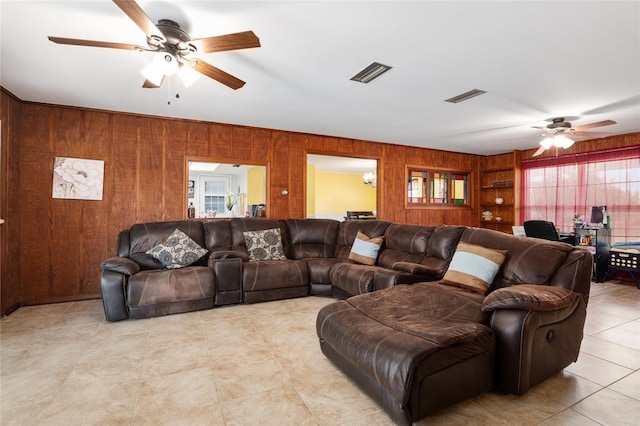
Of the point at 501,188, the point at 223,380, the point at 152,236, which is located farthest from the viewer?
the point at 501,188

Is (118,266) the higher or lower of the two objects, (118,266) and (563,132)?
the lower

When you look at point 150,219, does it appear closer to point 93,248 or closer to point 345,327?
point 93,248

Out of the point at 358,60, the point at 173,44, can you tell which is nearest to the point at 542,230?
the point at 358,60

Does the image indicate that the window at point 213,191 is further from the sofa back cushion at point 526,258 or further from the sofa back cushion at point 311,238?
the sofa back cushion at point 526,258

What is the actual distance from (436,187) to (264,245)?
4397 mm

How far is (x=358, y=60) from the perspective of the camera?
271 cm

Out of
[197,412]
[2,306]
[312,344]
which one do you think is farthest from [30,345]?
[312,344]

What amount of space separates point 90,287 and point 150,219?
1.13 m

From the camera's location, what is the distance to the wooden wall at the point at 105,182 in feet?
12.2

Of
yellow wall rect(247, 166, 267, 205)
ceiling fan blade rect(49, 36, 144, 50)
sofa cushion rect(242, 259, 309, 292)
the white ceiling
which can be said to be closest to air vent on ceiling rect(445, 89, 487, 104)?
the white ceiling

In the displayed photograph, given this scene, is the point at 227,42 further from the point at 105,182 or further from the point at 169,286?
the point at 105,182

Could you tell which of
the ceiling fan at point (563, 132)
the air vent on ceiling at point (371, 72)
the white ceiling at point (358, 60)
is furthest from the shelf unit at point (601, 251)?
the air vent on ceiling at point (371, 72)

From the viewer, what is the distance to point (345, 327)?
6.68ft

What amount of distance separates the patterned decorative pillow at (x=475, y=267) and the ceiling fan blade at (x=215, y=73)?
8.20ft
